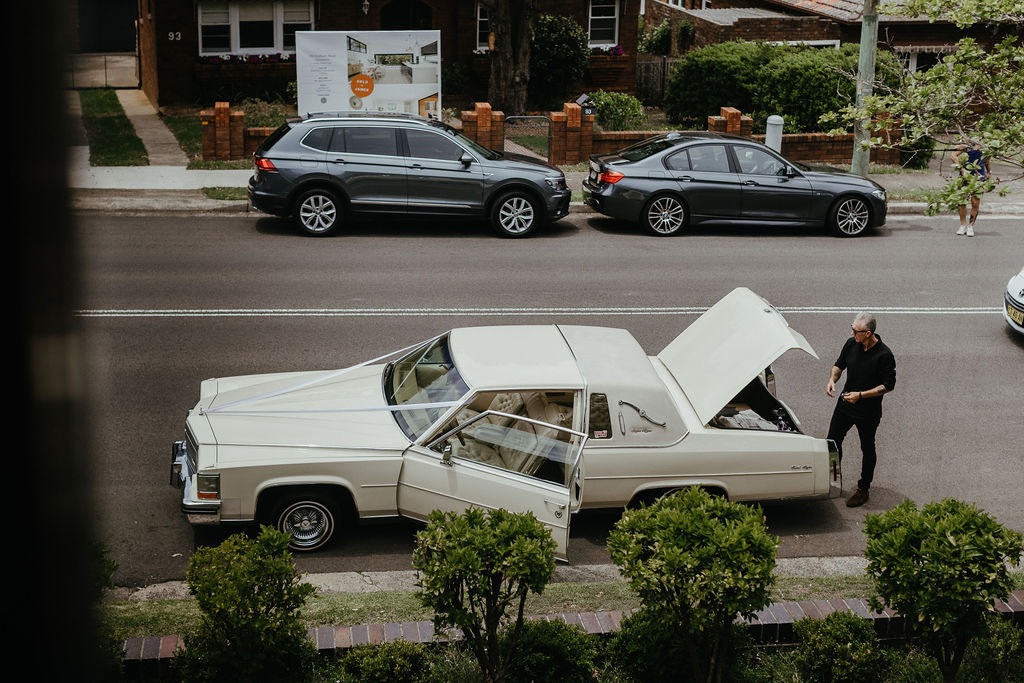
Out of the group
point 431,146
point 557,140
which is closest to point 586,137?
point 557,140

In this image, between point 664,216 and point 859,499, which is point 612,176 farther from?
point 859,499

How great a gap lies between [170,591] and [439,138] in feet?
37.8

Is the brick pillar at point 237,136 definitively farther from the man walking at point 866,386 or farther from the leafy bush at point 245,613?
the leafy bush at point 245,613

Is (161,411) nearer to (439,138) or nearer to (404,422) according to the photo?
(404,422)

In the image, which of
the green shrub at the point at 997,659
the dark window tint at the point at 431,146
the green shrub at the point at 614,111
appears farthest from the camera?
the green shrub at the point at 614,111

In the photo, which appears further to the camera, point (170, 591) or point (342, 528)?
point (342, 528)

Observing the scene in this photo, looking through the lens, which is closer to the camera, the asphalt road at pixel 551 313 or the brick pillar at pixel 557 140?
the asphalt road at pixel 551 313

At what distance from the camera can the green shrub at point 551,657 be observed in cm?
550

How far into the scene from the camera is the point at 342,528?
7816mm

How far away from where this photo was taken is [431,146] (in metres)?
17.5

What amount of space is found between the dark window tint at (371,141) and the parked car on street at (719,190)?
3.52 meters

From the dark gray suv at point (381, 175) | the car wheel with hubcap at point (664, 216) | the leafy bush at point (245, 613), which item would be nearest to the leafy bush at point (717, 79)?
the car wheel with hubcap at point (664, 216)

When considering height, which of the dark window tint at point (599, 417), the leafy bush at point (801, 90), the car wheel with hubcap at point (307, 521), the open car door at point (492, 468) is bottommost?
the car wheel with hubcap at point (307, 521)

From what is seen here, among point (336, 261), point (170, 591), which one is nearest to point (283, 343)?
point (336, 261)
